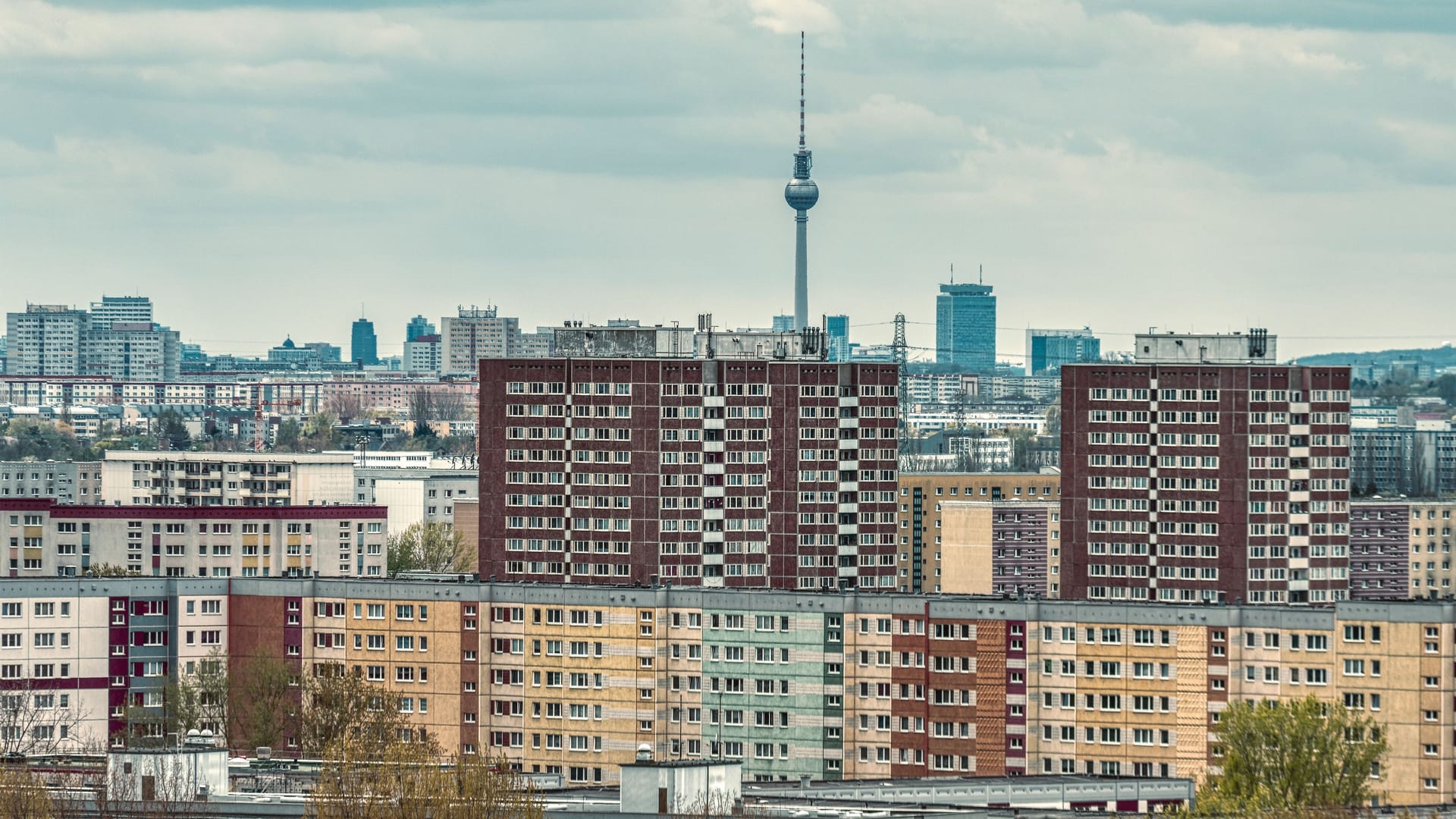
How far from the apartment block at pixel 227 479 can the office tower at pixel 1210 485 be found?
195 feet

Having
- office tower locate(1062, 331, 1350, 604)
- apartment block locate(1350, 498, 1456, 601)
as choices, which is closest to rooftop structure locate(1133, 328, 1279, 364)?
office tower locate(1062, 331, 1350, 604)

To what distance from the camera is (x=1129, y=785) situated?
83938 millimetres

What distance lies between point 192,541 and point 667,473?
26.1 m

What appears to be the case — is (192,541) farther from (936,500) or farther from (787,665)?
(936,500)

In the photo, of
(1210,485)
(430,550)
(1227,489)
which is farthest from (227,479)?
(1227,489)

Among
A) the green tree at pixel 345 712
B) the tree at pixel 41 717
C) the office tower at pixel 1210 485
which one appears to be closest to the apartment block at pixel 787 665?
the tree at pixel 41 717

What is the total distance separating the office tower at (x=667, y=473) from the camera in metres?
130

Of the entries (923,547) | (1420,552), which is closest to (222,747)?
(923,547)

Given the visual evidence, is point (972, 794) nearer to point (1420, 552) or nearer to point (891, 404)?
point (891, 404)

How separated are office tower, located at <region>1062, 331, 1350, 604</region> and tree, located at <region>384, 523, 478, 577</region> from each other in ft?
167

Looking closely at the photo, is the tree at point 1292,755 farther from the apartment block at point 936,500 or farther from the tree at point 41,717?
the apartment block at point 936,500

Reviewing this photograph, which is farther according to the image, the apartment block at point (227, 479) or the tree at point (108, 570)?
the apartment block at point (227, 479)

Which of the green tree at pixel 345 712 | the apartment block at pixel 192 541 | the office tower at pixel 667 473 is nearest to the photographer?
the green tree at pixel 345 712

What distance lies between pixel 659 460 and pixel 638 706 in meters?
25.3
